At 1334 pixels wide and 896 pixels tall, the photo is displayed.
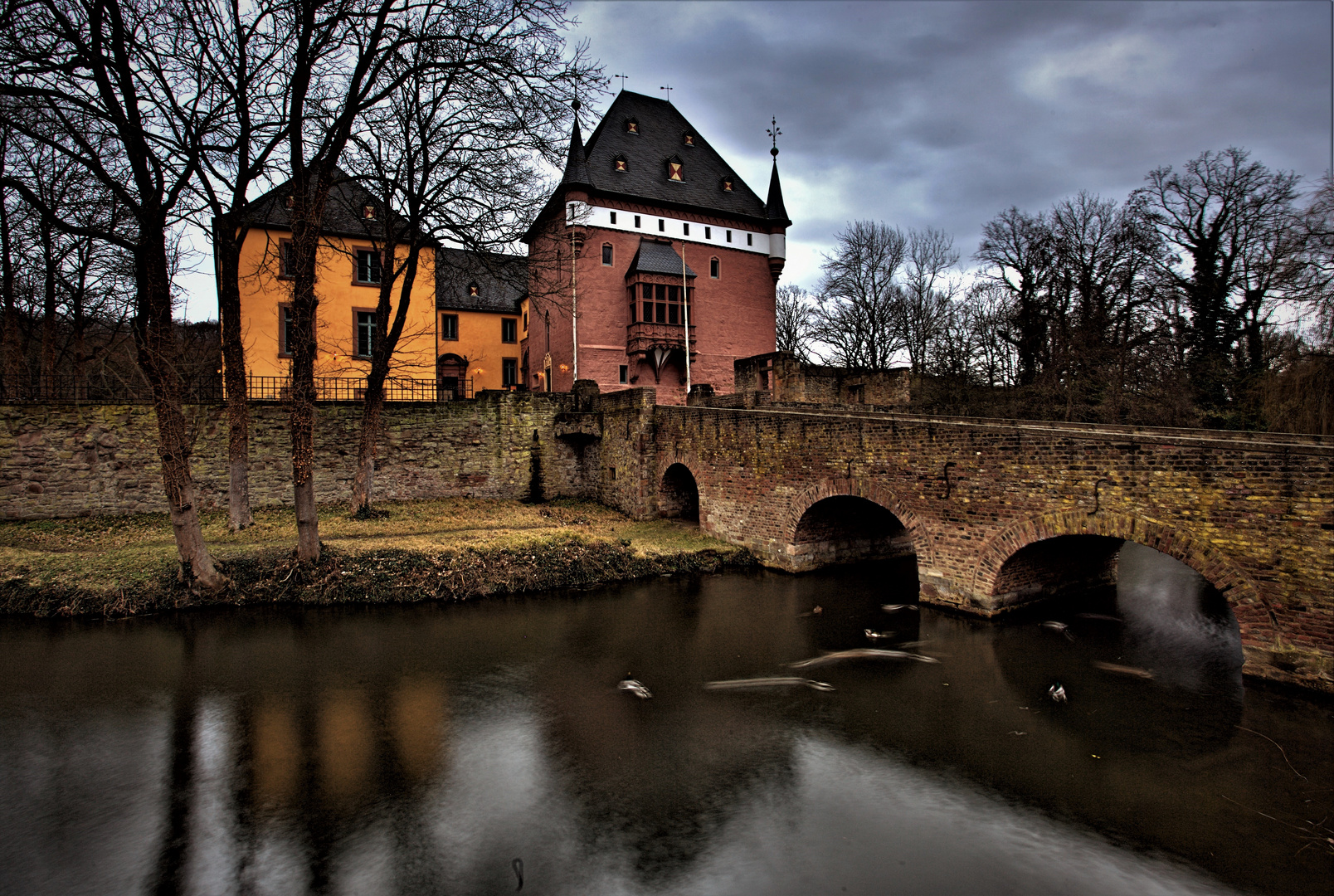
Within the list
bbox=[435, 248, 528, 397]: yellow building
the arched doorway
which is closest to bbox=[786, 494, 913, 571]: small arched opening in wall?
bbox=[435, 248, 528, 397]: yellow building

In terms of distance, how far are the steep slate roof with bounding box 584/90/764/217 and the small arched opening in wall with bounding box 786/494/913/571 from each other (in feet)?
58.0

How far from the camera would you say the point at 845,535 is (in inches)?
584

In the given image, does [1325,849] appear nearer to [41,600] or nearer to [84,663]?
[84,663]

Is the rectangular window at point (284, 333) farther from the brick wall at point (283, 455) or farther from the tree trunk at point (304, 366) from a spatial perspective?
the tree trunk at point (304, 366)

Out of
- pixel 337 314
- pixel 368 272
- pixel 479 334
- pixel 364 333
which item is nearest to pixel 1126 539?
pixel 364 333

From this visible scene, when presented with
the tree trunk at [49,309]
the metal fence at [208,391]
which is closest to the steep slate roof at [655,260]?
the metal fence at [208,391]

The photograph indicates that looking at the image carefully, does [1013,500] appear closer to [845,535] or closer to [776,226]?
[845,535]

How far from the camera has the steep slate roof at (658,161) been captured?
27234 millimetres

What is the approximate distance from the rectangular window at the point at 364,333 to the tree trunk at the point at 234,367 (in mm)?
7929

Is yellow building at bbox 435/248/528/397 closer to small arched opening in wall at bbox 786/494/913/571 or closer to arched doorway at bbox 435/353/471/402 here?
arched doorway at bbox 435/353/471/402

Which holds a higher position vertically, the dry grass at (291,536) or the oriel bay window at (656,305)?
the oriel bay window at (656,305)

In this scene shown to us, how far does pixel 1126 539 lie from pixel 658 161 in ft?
82.0

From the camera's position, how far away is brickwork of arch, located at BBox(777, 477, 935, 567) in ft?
36.5

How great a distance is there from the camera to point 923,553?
11.2 metres
